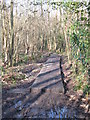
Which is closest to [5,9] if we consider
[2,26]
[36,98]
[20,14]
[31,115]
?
[2,26]

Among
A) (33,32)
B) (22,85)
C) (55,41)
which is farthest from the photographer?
(55,41)

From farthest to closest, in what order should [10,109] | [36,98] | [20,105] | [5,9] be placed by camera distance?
[5,9]
[36,98]
[20,105]
[10,109]

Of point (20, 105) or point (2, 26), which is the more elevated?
point (2, 26)

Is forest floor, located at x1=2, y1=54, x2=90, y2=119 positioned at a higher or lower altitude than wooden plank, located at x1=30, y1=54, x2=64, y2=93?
lower

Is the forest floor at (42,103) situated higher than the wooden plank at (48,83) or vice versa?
the wooden plank at (48,83)

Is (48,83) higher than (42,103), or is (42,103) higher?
(48,83)

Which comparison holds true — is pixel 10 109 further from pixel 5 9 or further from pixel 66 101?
pixel 5 9

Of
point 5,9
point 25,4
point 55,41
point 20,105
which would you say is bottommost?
point 20,105

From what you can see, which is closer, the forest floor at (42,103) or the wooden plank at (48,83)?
the forest floor at (42,103)

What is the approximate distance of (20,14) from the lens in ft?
31.1

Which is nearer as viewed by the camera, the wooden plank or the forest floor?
the forest floor

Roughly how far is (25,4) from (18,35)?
108 inches

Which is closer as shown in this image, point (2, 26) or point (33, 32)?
point (2, 26)

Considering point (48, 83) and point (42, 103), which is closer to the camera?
point (42, 103)
